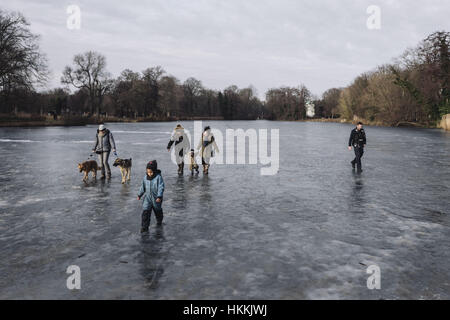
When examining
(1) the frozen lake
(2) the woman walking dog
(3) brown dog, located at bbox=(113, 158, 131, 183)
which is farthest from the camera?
(2) the woman walking dog

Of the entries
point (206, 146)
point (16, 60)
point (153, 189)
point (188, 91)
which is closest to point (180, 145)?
point (206, 146)

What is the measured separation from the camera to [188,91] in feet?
420

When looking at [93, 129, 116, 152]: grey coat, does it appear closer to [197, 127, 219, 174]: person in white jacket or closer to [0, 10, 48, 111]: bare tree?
[197, 127, 219, 174]: person in white jacket

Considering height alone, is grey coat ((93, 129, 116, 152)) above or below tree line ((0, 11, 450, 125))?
below

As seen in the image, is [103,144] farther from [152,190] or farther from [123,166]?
[152,190]

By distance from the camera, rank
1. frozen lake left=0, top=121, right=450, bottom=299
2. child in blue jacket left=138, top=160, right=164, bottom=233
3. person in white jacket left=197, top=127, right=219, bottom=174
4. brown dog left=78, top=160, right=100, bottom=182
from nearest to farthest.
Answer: frozen lake left=0, top=121, right=450, bottom=299 < child in blue jacket left=138, top=160, right=164, bottom=233 < brown dog left=78, top=160, right=100, bottom=182 < person in white jacket left=197, top=127, right=219, bottom=174

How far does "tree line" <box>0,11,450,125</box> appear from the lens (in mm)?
39938

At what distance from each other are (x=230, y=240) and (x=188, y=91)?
12634 cm

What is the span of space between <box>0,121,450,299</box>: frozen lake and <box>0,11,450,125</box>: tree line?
35846mm

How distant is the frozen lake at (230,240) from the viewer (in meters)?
3.90

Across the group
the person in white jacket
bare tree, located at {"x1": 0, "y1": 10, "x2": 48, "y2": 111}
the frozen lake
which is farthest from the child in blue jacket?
bare tree, located at {"x1": 0, "y1": 10, "x2": 48, "y2": 111}

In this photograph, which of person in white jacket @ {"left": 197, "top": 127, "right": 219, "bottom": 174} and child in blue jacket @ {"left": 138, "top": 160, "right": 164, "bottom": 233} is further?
person in white jacket @ {"left": 197, "top": 127, "right": 219, "bottom": 174}

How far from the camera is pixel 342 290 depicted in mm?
3828
